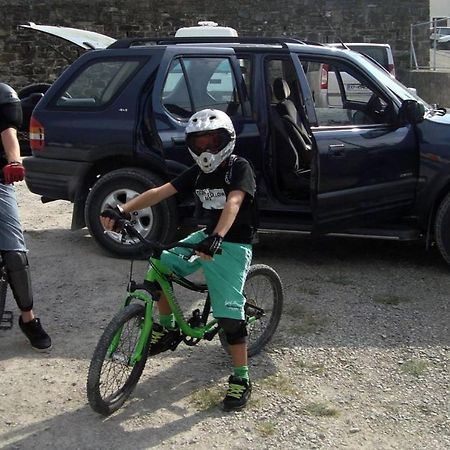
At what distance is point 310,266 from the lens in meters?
6.11

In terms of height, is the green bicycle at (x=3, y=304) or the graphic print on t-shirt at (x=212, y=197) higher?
the graphic print on t-shirt at (x=212, y=197)

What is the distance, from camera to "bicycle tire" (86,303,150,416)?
342 cm

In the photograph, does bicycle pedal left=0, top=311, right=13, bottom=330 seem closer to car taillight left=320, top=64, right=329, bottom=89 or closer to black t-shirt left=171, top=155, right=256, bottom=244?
black t-shirt left=171, top=155, right=256, bottom=244

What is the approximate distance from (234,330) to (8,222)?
61.6 inches

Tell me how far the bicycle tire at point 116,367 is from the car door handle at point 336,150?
2.50 meters

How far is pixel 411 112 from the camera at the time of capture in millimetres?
5652

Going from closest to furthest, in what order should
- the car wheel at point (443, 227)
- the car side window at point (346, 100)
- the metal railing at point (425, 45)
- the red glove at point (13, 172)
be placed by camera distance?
the red glove at point (13, 172) < the car wheel at point (443, 227) < the car side window at point (346, 100) < the metal railing at point (425, 45)

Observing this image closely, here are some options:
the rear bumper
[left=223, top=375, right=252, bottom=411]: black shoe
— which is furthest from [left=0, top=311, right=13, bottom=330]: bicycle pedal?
[left=223, top=375, right=252, bottom=411]: black shoe

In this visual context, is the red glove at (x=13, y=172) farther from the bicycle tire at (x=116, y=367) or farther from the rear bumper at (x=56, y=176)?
the rear bumper at (x=56, y=176)

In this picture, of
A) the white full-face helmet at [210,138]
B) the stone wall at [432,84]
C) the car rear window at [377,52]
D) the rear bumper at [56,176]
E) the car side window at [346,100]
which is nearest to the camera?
the white full-face helmet at [210,138]

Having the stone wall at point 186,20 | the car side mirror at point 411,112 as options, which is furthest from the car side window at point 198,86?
the stone wall at point 186,20

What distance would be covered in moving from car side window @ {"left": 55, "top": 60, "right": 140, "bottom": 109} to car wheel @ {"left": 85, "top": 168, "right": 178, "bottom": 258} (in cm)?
70

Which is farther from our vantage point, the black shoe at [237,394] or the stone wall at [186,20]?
the stone wall at [186,20]

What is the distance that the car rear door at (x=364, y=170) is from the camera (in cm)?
553
